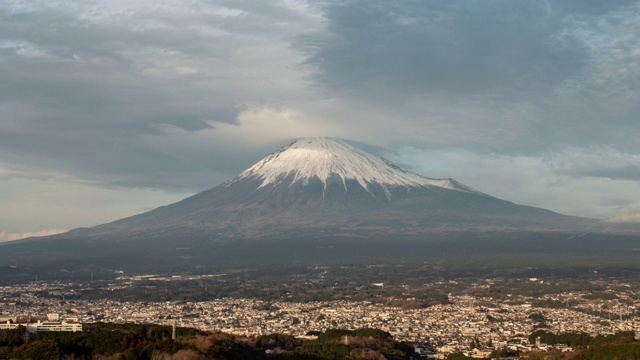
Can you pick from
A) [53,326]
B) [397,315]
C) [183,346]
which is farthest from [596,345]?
[53,326]

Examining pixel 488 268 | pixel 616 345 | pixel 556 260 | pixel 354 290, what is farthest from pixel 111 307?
pixel 556 260

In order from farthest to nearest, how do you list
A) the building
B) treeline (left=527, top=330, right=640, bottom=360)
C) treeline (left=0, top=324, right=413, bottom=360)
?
the building, treeline (left=527, top=330, right=640, bottom=360), treeline (left=0, top=324, right=413, bottom=360)

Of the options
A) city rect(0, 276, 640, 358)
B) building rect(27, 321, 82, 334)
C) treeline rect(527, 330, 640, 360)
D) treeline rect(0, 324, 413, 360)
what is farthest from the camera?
city rect(0, 276, 640, 358)

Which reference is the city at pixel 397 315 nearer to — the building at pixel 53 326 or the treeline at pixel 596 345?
the treeline at pixel 596 345

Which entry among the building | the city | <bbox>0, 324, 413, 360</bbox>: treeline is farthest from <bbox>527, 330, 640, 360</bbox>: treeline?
the building

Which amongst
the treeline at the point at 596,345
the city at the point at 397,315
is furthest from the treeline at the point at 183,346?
the treeline at the point at 596,345

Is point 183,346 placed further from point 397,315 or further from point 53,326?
point 397,315

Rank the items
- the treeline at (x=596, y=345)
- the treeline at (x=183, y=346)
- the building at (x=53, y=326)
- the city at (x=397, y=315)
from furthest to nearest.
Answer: the city at (x=397, y=315) → the building at (x=53, y=326) → the treeline at (x=596, y=345) → the treeline at (x=183, y=346)

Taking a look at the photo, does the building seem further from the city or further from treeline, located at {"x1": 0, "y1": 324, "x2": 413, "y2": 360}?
the city

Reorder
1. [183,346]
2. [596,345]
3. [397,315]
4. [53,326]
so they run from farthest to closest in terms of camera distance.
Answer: [397,315] < [53,326] < [596,345] < [183,346]
